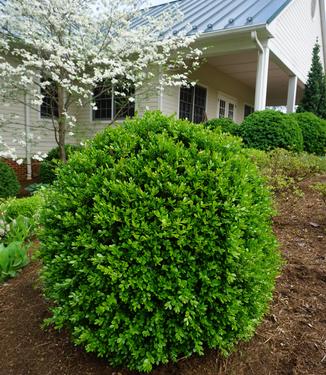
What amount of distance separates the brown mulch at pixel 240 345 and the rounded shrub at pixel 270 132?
16.3ft

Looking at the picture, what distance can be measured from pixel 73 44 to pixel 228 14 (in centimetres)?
481

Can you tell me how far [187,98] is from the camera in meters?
11.0

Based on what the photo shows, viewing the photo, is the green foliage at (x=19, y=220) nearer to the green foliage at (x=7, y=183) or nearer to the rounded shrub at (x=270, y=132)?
the green foliage at (x=7, y=183)

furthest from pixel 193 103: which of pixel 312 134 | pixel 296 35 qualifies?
pixel 296 35

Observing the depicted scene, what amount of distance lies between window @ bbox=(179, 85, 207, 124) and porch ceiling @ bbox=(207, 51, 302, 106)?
107 cm

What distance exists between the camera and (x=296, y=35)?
1183cm

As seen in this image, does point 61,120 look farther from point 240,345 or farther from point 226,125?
point 240,345

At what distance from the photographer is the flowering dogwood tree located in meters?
6.62

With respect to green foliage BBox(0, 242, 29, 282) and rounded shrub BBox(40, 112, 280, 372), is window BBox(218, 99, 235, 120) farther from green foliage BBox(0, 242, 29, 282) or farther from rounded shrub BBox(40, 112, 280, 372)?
rounded shrub BBox(40, 112, 280, 372)

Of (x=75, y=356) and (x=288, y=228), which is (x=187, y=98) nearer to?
(x=288, y=228)

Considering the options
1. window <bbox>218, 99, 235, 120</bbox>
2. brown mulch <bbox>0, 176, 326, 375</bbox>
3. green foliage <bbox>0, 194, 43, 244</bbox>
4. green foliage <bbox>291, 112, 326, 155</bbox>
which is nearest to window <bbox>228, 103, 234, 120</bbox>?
window <bbox>218, 99, 235, 120</bbox>

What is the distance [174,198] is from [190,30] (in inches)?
332

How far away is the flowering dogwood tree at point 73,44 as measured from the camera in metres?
6.62

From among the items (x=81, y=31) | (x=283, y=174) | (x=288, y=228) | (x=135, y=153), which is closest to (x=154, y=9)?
(x=81, y=31)
